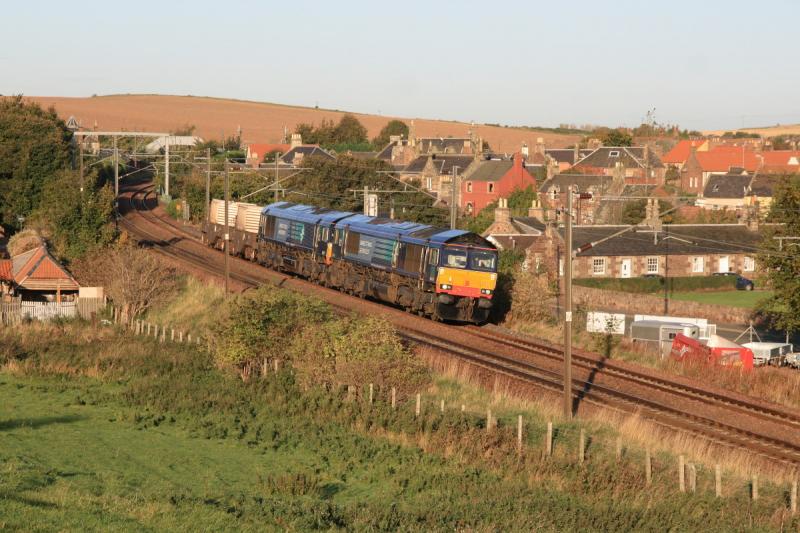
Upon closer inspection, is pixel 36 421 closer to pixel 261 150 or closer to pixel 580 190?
pixel 580 190

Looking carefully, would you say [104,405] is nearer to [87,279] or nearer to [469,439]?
[469,439]

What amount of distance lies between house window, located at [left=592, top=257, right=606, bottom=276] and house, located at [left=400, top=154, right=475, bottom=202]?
27866 mm

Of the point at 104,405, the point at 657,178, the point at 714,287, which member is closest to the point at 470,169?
the point at 657,178

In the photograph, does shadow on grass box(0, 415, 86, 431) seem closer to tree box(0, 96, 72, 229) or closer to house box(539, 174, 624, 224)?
tree box(0, 96, 72, 229)

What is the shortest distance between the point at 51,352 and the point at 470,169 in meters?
66.8

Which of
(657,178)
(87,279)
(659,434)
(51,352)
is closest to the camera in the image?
(659,434)

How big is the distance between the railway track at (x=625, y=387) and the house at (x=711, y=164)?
83.3 m

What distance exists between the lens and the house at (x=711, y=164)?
394 feet

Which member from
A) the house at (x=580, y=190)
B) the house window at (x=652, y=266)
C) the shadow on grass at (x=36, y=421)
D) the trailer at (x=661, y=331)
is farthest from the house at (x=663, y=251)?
the shadow on grass at (x=36, y=421)

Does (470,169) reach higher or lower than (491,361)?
higher

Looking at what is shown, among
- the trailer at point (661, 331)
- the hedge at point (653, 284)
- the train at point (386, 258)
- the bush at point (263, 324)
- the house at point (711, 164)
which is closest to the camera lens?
the bush at point (263, 324)

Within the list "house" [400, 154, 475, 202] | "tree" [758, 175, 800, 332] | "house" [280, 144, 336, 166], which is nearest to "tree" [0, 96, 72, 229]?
"house" [400, 154, 475, 202]

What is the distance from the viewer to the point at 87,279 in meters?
52.0

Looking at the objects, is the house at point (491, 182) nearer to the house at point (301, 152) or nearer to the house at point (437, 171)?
the house at point (437, 171)
